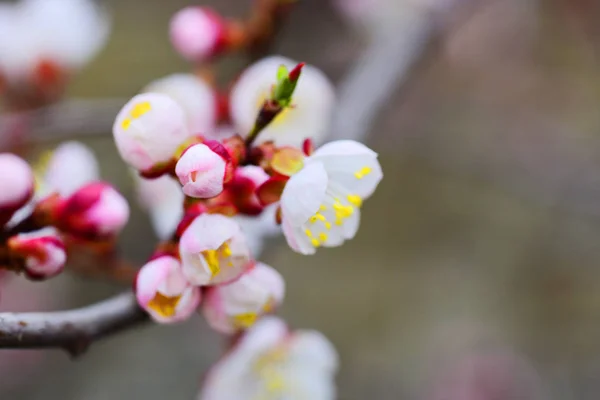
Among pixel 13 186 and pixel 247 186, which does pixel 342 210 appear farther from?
pixel 13 186

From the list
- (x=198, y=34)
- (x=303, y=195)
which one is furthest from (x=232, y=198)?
(x=198, y=34)

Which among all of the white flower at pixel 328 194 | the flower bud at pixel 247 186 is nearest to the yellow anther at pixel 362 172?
the white flower at pixel 328 194

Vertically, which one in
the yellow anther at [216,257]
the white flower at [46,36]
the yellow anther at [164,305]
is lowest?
the white flower at [46,36]

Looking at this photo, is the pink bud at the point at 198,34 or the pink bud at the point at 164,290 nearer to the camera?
the pink bud at the point at 164,290

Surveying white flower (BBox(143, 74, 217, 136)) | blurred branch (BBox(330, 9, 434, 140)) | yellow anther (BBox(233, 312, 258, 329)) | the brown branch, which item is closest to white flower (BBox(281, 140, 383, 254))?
yellow anther (BBox(233, 312, 258, 329))

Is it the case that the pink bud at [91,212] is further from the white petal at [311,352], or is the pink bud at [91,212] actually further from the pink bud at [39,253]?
the white petal at [311,352]

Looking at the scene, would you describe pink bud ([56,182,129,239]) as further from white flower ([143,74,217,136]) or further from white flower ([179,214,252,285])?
white flower ([143,74,217,136])

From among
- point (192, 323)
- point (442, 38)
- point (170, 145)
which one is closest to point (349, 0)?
point (442, 38)
